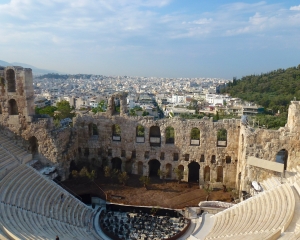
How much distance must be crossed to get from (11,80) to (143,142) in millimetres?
12255

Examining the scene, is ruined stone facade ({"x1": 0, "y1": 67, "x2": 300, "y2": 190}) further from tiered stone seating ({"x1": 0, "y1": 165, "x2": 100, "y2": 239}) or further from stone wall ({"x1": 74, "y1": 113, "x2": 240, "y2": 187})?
tiered stone seating ({"x1": 0, "y1": 165, "x2": 100, "y2": 239})

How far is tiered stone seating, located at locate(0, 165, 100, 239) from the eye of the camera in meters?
14.7

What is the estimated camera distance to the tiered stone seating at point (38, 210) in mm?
14688

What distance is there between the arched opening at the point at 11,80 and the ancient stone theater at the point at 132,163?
3.2 inches

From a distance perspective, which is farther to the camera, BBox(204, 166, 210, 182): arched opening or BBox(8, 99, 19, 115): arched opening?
BBox(204, 166, 210, 182): arched opening

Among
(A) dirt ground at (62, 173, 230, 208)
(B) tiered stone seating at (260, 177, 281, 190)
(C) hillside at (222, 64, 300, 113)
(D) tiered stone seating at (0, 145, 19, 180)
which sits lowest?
(A) dirt ground at (62, 173, 230, 208)

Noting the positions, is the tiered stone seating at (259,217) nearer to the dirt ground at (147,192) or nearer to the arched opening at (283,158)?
the dirt ground at (147,192)

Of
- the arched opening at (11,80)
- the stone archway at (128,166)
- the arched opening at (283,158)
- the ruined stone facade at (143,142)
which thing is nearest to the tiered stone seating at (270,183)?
the ruined stone facade at (143,142)

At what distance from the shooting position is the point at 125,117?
24844 millimetres

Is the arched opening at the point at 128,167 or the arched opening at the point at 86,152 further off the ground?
the arched opening at the point at 86,152

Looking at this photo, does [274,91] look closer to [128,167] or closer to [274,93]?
[274,93]

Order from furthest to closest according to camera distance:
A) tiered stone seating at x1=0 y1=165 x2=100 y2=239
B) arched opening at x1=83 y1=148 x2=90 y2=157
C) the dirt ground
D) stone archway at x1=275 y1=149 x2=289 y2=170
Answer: arched opening at x1=83 y1=148 x2=90 y2=157 < stone archway at x1=275 y1=149 x2=289 y2=170 < the dirt ground < tiered stone seating at x1=0 y1=165 x2=100 y2=239

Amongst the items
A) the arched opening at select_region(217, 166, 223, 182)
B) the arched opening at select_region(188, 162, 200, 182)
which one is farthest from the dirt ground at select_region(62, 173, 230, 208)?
the arched opening at select_region(188, 162, 200, 182)

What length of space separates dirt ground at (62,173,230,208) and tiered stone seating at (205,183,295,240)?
10.6ft
